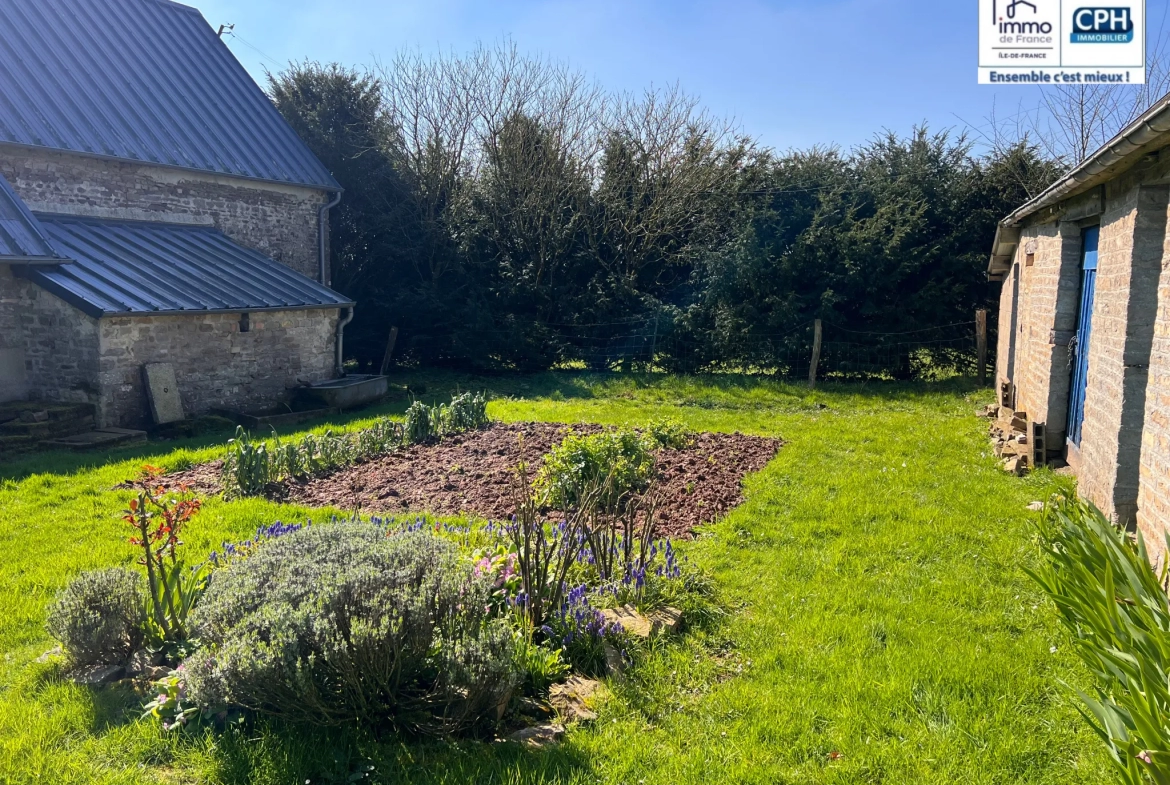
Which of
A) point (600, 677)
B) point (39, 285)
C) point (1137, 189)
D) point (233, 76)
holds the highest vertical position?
point (233, 76)

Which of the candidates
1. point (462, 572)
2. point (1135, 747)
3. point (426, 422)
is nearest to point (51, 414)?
point (426, 422)

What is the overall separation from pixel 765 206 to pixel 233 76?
12697 mm

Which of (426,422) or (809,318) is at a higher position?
(809,318)

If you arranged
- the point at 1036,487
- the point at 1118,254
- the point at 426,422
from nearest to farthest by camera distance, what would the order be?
the point at 1118,254
the point at 1036,487
the point at 426,422

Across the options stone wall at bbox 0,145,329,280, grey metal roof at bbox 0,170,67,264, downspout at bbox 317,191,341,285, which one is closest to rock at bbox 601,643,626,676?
grey metal roof at bbox 0,170,67,264

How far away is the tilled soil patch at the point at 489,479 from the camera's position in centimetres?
706

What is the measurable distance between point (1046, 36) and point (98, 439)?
13.6 metres

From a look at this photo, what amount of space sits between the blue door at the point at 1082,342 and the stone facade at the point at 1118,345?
108 millimetres

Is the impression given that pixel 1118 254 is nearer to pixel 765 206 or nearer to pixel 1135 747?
pixel 1135 747

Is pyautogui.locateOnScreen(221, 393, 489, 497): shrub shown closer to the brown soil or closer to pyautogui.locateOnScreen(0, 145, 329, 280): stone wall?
the brown soil

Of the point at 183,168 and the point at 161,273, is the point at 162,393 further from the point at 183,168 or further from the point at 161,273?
the point at 183,168

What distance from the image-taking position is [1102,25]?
10.1 m

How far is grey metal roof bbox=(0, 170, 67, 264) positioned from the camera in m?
10.3

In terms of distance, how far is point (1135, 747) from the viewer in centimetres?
264
